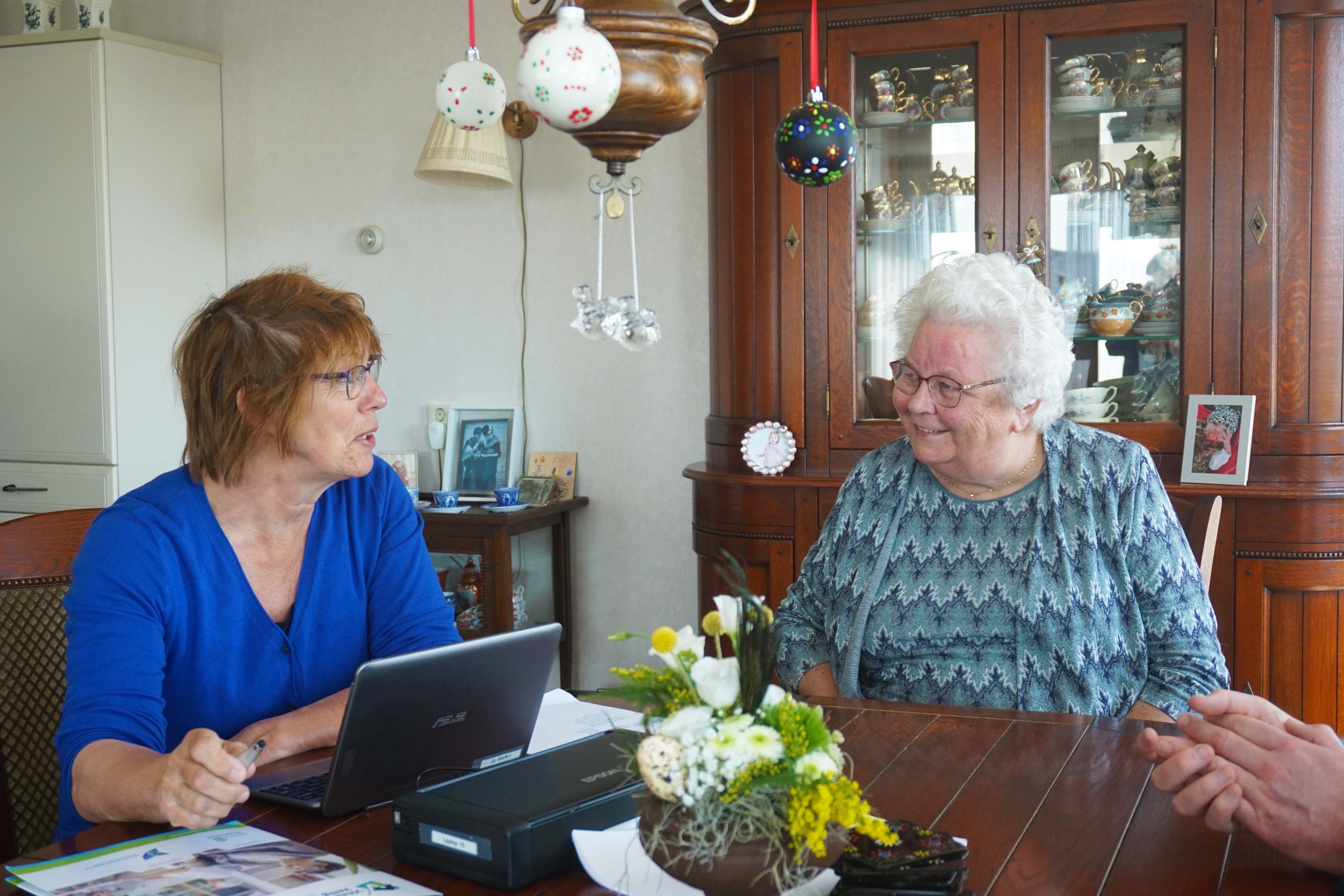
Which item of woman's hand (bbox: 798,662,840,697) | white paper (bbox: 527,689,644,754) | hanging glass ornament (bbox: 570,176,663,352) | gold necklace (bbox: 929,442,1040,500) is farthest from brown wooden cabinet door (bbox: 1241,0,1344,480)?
white paper (bbox: 527,689,644,754)

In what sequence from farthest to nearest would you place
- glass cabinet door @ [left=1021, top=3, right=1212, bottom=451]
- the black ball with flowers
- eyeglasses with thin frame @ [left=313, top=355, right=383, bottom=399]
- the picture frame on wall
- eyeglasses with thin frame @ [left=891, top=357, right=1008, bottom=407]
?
1. the picture frame on wall
2. glass cabinet door @ [left=1021, top=3, right=1212, bottom=451]
3. eyeglasses with thin frame @ [left=891, top=357, right=1008, bottom=407]
4. eyeglasses with thin frame @ [left=313, top=355, right=383, bottom=399]
5. the black ball with flowers

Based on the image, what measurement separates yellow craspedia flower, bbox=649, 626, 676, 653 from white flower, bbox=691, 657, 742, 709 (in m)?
0.02

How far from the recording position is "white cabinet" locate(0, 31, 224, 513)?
11.9 ft

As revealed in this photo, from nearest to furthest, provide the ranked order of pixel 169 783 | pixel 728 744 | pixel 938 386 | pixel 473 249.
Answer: pixel 728 744 < pixel 169 783 < pixel 938 386 < pixel 473 249

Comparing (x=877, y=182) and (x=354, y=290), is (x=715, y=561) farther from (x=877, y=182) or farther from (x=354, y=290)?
(x=354, y=290)

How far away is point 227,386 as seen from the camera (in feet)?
5.23

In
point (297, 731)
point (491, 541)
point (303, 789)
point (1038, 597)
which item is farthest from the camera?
point (491, 541)

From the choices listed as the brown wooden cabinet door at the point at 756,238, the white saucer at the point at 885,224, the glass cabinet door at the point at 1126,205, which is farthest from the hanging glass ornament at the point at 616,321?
the glass cabinet door at the point at 1126,205

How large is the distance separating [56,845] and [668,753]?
2.28 feet

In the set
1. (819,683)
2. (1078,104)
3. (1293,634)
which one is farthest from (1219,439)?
(819,683)

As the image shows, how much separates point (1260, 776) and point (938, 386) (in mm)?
902

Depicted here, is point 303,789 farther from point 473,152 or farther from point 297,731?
point 473,152

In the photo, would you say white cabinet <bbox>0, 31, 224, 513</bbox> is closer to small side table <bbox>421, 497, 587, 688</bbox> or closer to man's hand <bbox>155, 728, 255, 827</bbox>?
small side table <bbox>421, 497, 587, 688</bbox>

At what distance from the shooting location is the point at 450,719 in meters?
1.25
